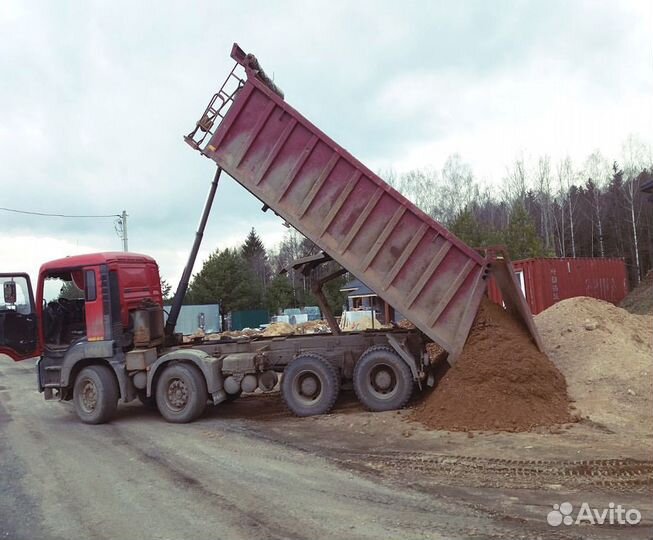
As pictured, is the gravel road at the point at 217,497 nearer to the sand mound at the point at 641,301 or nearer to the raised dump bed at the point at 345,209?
the raised dump bed at the point at 345,209

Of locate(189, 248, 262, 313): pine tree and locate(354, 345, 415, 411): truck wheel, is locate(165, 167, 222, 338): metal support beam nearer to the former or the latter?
locate(354, 345, 415, 411): truck wheel

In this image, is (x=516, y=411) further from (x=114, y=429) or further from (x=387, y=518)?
(x=114, y=429)

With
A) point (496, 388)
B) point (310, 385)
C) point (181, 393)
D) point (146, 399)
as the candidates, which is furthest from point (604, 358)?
point (146, 399)

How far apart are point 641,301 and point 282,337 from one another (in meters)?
14.9

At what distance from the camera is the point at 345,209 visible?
886cm

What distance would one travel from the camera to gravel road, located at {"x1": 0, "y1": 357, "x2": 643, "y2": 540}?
4566 millimetres

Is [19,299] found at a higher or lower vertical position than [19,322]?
higher

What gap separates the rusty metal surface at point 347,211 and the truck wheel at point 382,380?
0.83 meters

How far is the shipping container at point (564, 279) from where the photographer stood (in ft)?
56.9

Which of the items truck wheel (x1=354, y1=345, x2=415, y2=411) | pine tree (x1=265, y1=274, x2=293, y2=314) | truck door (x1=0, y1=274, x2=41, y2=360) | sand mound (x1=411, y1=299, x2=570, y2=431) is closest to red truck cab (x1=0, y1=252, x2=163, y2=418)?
truck door (x1=0, y1=274, x2=41, y2=360)

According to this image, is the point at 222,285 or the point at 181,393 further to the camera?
the point at 222,285

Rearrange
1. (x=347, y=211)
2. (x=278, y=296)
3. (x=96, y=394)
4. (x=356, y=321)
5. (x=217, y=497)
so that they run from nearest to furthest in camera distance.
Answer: (x=217, y=497) < (x=347, y=211) < (x=96, y=394) < (x=356, y=321) < (x=278, y=296)

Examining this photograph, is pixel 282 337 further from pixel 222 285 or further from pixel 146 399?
pixel 222 285

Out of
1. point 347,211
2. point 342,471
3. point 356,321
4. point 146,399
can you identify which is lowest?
point 342,471
